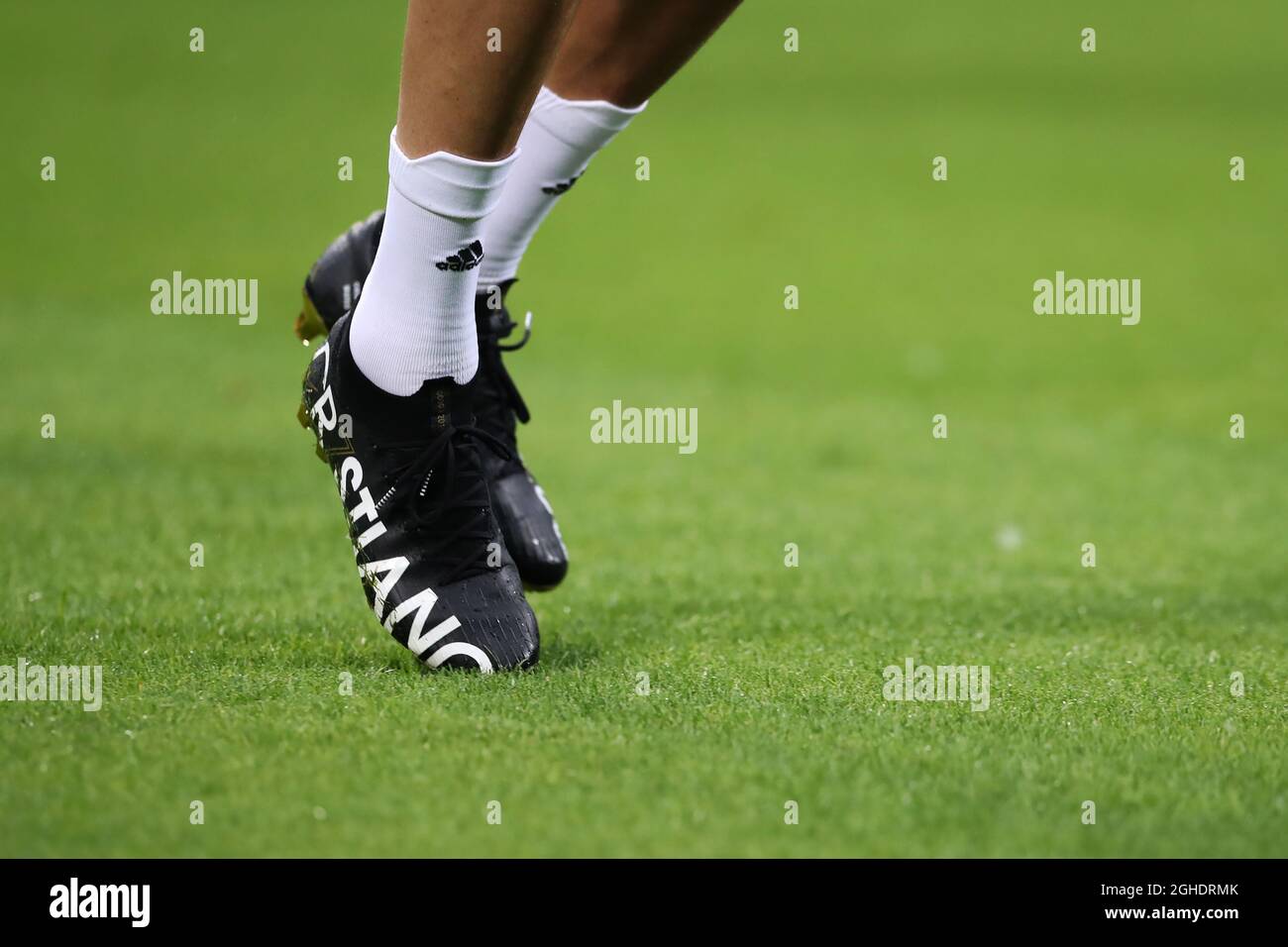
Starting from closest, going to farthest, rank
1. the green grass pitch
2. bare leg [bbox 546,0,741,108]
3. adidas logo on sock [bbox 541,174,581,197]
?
the green grass pitch, bare leg [bbox 546,0,741,108], adidas logo on sock [bbox 541,174,581,197]

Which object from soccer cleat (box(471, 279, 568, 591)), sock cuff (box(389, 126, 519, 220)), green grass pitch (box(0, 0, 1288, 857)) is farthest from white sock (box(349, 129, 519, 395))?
green grass pitch (box(0, 0, 1288, 857))

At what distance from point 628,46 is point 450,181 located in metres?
0.43

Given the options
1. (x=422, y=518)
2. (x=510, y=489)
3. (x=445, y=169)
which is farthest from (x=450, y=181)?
(x=510, y=489)

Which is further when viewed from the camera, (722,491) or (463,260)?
(722,491)

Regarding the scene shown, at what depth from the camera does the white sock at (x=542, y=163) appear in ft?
5.79

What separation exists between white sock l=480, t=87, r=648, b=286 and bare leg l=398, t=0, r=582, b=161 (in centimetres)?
35

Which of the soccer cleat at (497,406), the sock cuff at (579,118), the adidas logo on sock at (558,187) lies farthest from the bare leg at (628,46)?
the soccer cleat at (497,406)

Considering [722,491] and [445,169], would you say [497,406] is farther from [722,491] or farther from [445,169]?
[722,491]

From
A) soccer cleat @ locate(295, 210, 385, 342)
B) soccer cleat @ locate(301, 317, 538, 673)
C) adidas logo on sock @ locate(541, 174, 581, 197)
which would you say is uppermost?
adidas logo on sock @ locate(541, 174, 581, 197)

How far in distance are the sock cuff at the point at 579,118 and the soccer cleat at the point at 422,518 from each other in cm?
40

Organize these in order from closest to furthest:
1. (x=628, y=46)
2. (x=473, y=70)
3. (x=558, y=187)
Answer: (x=473, y=70) < (x=628, y=46) < (x=558, y=187)

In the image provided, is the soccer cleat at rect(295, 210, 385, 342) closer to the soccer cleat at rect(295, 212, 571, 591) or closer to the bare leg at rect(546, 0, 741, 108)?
the soccer cleat at rect(295, 212, 571, 591)

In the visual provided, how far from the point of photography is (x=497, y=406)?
1782mm

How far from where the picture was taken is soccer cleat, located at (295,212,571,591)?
174 centimetres
